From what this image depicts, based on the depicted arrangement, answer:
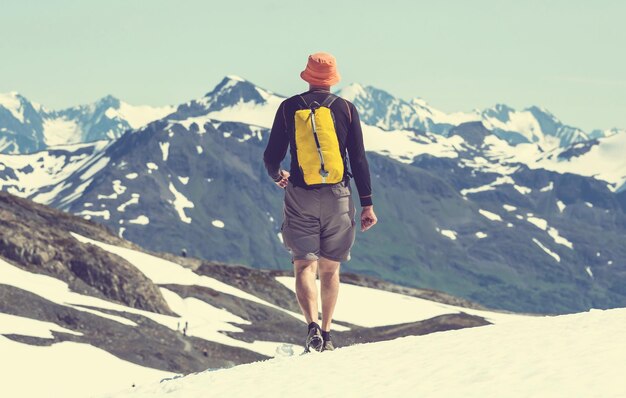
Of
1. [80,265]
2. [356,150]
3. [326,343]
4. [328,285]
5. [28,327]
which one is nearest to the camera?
[356,150]

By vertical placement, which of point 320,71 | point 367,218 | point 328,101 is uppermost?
point 320,71

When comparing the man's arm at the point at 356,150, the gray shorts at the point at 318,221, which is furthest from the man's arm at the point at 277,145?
the man's arm at the point at 356,150

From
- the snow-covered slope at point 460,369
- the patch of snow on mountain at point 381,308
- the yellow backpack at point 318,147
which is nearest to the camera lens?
the snow-covered slope at point 460,369

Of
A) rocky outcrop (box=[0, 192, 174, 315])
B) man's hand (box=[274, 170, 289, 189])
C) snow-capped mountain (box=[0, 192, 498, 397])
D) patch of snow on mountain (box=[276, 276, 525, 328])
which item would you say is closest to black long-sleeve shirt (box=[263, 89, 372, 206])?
man's hand (box=[274, 170, 289, 189])

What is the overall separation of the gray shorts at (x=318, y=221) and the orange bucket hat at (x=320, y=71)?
4.66 feet

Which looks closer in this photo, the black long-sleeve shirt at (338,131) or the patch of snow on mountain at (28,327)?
the black long-sleeve shirt at (338,131)

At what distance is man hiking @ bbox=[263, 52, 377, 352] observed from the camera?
14.7 meters

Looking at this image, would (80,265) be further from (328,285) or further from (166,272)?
(328,285)

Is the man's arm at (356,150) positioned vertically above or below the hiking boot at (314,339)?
above

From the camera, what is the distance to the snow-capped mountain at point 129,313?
74.1 meters

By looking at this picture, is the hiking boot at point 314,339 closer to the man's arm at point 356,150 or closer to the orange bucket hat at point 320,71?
the man's arm at point 356,150

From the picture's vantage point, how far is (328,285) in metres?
15.7

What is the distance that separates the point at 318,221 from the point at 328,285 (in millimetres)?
1122

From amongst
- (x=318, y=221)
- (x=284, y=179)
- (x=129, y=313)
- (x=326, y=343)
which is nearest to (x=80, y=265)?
(x=129, y=313)
